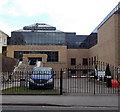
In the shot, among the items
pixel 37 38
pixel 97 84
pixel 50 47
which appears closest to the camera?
pixel 97 84

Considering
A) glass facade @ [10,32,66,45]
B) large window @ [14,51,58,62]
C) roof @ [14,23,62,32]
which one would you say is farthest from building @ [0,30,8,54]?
roof @ [14,23,62,32]

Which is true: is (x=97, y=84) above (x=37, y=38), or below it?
below

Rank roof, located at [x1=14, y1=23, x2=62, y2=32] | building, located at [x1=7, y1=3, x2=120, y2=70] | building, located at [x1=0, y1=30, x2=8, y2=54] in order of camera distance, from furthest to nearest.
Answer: roof, located at [x1=14, y1=23, x2=62, y2=32]
building, located at [x1=0, y1=30, x2=8, y2=54]
building, located at [x1=7, y1=3, x2=120, y2=70]

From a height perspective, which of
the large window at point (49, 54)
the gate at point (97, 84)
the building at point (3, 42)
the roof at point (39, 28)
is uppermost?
the roof at point (39, 28)

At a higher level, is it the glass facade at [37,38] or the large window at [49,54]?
the glass facade at [37,38]

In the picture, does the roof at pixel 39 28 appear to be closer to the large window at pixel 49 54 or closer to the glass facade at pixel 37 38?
the glass facade at pixel 37 38

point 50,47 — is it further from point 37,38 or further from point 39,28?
point 39,28

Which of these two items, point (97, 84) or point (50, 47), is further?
point (50, 47)

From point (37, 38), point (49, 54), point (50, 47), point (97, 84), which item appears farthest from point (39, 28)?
point (97, 84)

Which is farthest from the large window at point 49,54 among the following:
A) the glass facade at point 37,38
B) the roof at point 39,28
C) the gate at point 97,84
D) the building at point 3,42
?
the gate at point 97,84

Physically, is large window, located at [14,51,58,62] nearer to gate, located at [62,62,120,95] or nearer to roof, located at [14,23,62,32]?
roof, located at [14,23,62,32]

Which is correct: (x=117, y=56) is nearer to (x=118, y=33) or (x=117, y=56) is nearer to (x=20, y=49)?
(x=118, y=33)

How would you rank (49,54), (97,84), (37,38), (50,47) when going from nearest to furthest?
(97,84), (49,54), (50,47), (37,38)

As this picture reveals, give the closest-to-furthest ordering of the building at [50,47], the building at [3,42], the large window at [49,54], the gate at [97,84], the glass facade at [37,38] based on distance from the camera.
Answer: the gate at [97,84], the building at [50,47], the building at [3,42], the large window at [49,54], the glass facade at [37,38]
